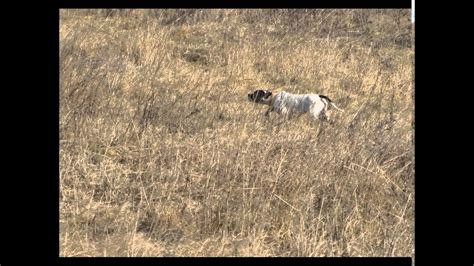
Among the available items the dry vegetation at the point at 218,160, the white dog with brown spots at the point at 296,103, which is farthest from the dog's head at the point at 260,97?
the dry vegetation at the point at 218,160

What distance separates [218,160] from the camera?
3.86 metres

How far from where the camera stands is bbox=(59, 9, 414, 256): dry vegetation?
323 cm

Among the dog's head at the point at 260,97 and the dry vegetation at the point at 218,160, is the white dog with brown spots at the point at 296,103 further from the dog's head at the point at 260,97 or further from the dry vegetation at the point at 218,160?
the dry vegetation at the point at 218,160

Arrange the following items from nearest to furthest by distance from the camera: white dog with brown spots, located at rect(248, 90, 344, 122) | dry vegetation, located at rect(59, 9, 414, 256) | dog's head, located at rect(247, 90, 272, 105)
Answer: dry vegetation, located at rect(59, 9, 414, 256) → white dog with brown spots, located at rect(248, 90, 344, 122) → dog's head, located at rect(247, 90, 272, 105)

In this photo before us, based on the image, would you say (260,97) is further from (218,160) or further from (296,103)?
(218,160)

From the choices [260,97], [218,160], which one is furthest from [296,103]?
[218,160]

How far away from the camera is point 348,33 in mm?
9586

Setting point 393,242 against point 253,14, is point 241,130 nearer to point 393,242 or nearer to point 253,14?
point 393,242

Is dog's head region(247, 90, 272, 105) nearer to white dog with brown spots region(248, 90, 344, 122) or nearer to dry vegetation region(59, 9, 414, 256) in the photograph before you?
white dog with brown spots region(248, 90, 344, 122)

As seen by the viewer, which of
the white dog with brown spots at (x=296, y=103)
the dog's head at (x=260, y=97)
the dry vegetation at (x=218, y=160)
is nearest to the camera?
the dry vegetation at (x=218, y=160)

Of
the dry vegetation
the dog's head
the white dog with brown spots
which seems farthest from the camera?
the dog's head

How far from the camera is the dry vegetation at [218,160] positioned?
3.23 m

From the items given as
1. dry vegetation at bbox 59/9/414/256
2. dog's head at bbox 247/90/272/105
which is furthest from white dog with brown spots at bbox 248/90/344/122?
dry vegetation at bbox 59/9/414/256

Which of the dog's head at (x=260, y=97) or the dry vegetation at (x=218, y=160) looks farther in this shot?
the dog's head at (x=260, y=97)
